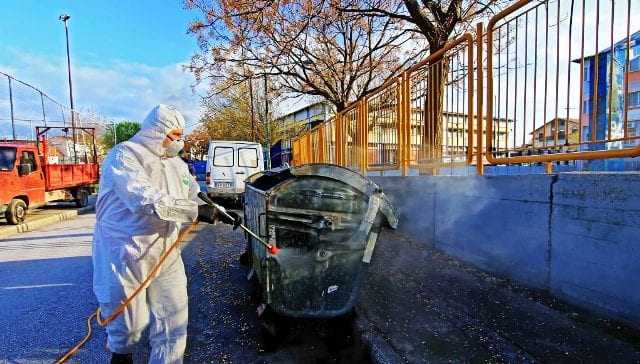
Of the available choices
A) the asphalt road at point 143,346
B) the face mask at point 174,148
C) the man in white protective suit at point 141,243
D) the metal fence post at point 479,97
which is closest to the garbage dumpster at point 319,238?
the asphalt road at point 143,346

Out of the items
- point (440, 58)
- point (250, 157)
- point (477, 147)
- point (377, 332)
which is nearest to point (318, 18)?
point (250, 157)

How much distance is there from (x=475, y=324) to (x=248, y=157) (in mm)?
10228

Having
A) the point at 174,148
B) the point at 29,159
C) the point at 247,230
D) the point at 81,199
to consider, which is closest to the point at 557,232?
the point at 247,230

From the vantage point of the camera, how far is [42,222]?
10.4 metres

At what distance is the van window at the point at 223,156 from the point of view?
12000mm

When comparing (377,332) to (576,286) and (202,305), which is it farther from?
(202,305)

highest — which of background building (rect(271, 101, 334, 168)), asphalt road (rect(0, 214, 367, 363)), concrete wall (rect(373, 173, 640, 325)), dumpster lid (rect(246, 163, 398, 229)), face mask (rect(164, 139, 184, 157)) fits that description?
background building (rect(271, 101, 334, 168))

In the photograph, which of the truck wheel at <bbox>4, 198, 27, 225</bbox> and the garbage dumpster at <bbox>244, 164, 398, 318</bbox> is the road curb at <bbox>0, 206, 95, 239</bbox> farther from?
the garbage dumpster at <bbox>244, 164, 398, 318</bbox>

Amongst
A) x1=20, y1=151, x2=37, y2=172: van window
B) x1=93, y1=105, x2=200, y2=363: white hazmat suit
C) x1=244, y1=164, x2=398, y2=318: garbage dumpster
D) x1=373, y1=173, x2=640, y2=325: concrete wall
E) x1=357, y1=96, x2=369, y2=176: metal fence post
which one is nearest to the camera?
x1=93, y1=105, x2=200, y2=363: white hazmat suit

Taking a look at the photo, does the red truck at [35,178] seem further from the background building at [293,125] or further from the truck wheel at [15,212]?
the background building at [293,125]

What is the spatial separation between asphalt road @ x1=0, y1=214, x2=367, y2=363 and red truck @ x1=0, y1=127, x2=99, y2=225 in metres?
4.18

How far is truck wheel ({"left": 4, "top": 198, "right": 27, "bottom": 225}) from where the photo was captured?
9.58 meters

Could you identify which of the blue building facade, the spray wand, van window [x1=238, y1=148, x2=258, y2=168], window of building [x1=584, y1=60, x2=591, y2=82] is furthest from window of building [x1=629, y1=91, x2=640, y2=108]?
van window [x1=238, y1=148, x2=258, y2=168]

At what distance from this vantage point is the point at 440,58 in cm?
474
